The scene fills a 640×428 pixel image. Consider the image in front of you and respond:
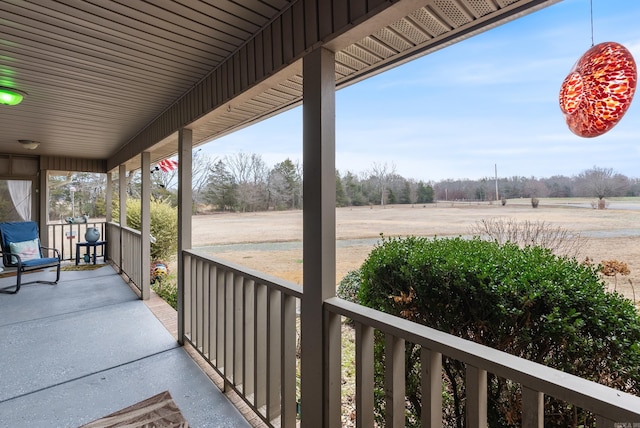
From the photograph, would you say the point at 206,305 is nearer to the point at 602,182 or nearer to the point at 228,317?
the point at 228,317

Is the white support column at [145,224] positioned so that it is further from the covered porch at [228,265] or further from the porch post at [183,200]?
the porch post at [183,200]

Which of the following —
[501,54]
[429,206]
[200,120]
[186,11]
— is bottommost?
[429,206]

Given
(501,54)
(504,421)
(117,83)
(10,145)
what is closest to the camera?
(504,421)

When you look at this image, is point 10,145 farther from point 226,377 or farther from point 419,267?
point 419,267

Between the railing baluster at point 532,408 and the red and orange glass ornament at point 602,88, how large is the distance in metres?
1.19

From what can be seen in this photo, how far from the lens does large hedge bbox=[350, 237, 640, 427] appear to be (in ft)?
4.54

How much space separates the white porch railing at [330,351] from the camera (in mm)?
869

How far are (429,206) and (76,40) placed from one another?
273 centimetres

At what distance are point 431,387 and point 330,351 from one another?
1.71 feet

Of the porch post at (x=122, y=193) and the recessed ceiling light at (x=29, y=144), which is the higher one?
the recessed ceiling light at (x=29, y=144)

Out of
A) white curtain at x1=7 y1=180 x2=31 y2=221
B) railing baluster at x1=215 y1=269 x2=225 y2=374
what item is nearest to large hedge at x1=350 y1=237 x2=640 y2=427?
railing baluster at x1=215 y1=269 x2=225 y2=374

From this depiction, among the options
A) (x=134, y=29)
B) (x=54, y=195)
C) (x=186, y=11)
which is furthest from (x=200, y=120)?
(x=54, y=195)

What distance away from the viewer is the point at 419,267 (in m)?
1.87

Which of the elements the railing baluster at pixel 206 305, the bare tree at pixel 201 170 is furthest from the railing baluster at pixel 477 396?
the bare tree at pixel 201 170
